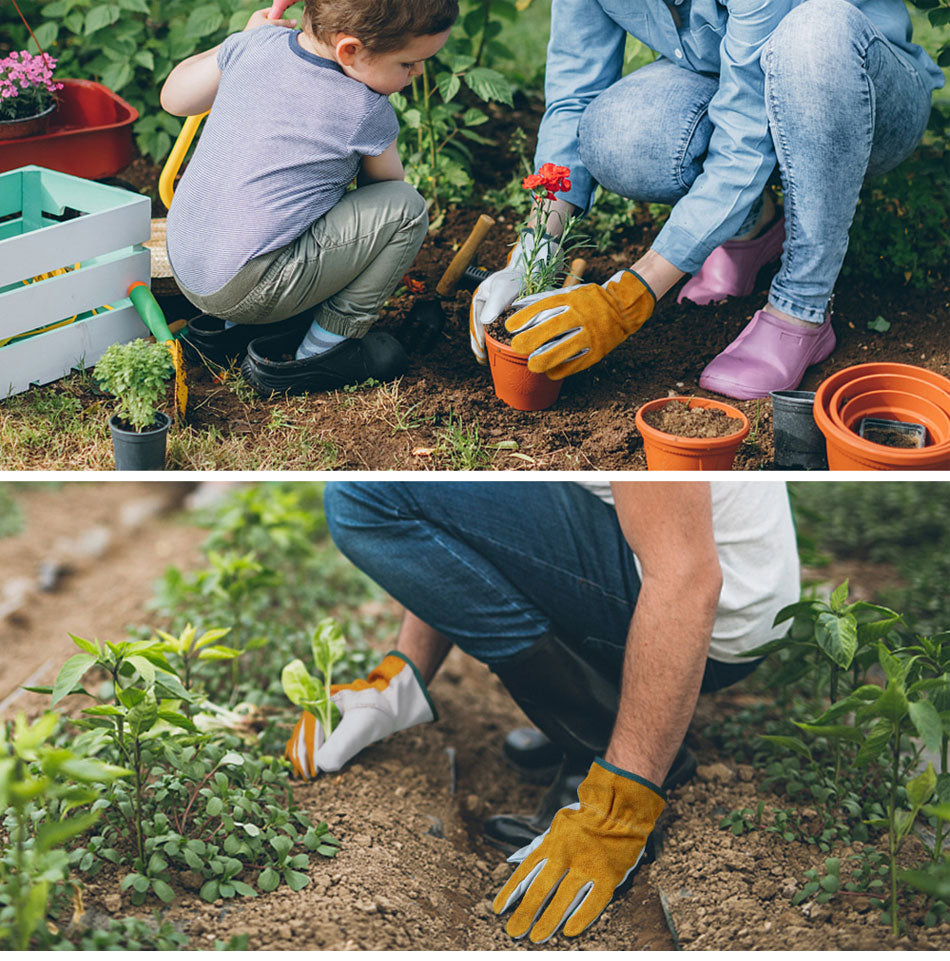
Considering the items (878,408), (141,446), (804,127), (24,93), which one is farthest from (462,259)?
(24,93)

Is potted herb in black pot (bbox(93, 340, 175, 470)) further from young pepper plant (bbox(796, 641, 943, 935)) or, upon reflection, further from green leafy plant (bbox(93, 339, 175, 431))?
young pepper plant (bbox(796, 641, 943, 935))

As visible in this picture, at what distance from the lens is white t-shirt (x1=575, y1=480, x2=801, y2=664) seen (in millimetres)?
1833

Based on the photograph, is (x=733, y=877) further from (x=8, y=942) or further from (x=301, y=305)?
(x=301, y=305)

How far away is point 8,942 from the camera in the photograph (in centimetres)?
132

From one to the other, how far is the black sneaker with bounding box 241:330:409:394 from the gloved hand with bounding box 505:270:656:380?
0.32 m

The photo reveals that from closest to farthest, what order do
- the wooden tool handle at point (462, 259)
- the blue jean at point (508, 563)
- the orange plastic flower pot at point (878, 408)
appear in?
the orange plastic flower pot at point (878, 408) → the blue jean at point (508, 563) → the wooden tool handle at point (462, 259)

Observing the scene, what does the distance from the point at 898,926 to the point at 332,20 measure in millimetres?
1837

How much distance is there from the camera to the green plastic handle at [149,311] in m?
2.24

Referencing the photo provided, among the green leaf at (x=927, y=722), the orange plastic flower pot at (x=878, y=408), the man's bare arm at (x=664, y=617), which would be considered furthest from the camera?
the orange plastic flower pot at (x=878, y=408)

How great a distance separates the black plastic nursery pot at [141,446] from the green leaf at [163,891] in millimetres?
775

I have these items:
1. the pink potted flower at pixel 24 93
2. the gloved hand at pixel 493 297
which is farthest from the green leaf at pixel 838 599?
the pink potted flower at pixel 24 93

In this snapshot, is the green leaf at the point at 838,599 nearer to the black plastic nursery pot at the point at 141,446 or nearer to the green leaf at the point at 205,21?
the black plastic nursery pot at the point at 141,446

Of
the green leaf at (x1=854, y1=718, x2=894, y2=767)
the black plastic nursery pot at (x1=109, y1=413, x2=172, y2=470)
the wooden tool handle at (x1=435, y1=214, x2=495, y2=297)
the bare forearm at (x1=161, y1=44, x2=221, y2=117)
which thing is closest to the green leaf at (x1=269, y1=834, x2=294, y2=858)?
the black plastic nursery pot at (x1=109, y1=413, x2=172, y2=470)

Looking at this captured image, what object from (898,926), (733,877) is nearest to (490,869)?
(733,877)
